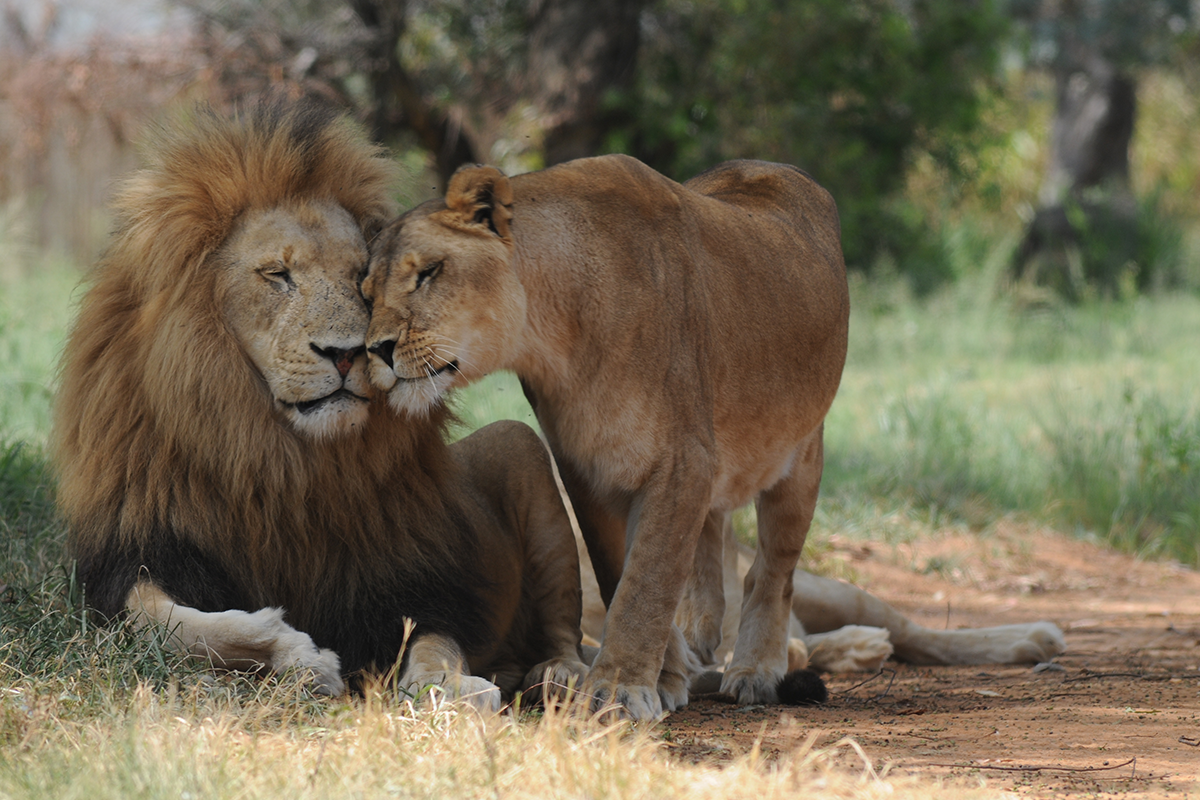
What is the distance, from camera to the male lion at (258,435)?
3107 millimetres

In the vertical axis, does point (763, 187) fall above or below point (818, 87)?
below

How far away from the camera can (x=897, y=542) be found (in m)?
6.88

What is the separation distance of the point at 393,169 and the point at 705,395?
1.08 m

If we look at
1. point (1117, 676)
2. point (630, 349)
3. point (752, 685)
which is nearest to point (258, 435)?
point (630, 349)

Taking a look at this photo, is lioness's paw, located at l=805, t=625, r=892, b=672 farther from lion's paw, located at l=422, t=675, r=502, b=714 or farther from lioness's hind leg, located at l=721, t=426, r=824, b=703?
lion's paw, located at l=422, t=675, r=502, b=714

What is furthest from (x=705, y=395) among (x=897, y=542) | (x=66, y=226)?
(x=66, y=226)

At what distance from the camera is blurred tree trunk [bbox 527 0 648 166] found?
432 inches

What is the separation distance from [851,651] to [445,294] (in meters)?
2.40

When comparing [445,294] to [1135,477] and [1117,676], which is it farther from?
[1135,477]

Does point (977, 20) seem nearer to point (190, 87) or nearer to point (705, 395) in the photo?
point (190, 87)

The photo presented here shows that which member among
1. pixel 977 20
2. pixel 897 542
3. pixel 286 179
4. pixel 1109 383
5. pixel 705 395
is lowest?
pixel 897 542

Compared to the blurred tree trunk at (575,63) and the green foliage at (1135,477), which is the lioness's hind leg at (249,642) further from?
the blurred tree trunk at (575,63)

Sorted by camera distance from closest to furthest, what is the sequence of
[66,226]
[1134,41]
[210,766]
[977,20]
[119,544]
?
1. [210,766]
2. [119,544]
3. [977,20]
4. [66,226]
5. [1134,41]

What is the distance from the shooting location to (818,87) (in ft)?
37.7
